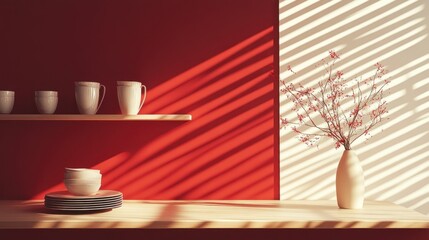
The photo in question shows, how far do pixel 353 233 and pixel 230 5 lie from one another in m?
1.34

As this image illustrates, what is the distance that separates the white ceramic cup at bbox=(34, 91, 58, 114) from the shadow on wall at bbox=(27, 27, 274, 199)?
32cm

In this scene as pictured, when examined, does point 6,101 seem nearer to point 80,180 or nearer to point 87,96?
point 87,96

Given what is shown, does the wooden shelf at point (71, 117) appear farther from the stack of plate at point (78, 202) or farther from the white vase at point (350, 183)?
the white vase at point (350, 183)

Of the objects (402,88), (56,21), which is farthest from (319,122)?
(56,21)

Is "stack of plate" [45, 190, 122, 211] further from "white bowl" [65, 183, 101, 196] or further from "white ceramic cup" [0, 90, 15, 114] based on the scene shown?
"white ceramic cup" [0, 90, 15, 114]

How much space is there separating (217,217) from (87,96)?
89cm

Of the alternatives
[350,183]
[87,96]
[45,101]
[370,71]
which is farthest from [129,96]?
[370,71]

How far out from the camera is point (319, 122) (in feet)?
9.84

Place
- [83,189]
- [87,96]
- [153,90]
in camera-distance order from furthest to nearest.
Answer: [153,90] → [87,96] → [83,189]

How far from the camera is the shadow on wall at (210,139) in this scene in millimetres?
2949

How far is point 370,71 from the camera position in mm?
3025

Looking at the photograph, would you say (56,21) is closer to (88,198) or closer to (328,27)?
(88,198)

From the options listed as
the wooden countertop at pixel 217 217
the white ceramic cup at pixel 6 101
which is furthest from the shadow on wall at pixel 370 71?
the white ceramic cup at pixel 6 101

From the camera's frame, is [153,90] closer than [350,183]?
No
